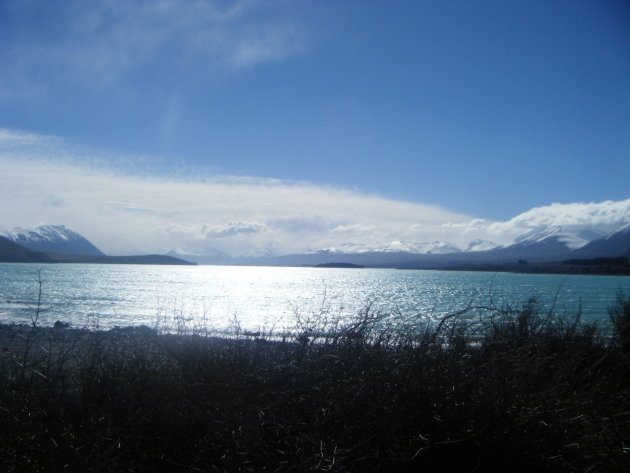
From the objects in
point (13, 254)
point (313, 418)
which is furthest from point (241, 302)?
point (13, 254)

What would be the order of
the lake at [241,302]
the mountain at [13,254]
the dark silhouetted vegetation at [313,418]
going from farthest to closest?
the mountain at [13,254]
the lake at [241,302]
the dark silhouetted vegetation at [313,418]

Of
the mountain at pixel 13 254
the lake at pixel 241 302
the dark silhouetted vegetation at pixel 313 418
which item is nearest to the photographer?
the dark silhouetted vegetation at pixel 313 418

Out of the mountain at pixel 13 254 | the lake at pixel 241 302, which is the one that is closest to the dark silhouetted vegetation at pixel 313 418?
the lake at pixel 241 302

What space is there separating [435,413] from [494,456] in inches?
24.6

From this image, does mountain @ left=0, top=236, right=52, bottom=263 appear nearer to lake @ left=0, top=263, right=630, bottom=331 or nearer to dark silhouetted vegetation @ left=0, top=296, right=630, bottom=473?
lake @ left=0, top=263, right=630, bottom=331

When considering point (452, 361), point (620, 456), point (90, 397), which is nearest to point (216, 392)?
point (90, 397)

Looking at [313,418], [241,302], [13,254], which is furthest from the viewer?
[13,254]

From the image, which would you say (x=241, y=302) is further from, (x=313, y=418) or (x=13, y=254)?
(x=13, y=254)

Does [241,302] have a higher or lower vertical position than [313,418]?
lower

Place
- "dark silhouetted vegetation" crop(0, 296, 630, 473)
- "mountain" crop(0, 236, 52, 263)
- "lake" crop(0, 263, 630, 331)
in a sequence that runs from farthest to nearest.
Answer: "mountain" crop(0, 236, 52, 263) < "lake" crop(0, 263, 630, 331) < "dark silhouetted vegetation" crop(0, 296, 630, 473)

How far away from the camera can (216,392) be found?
199 inches

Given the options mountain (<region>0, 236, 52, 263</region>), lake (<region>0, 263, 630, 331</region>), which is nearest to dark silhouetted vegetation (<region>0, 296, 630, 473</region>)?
lake (<region>0, 263, 630, 331</region>)

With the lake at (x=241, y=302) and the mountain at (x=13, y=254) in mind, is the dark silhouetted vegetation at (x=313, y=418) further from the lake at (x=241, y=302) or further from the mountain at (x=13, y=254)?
the mountain at (x=13, y=254)

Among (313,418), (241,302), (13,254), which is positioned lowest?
(241,302)
